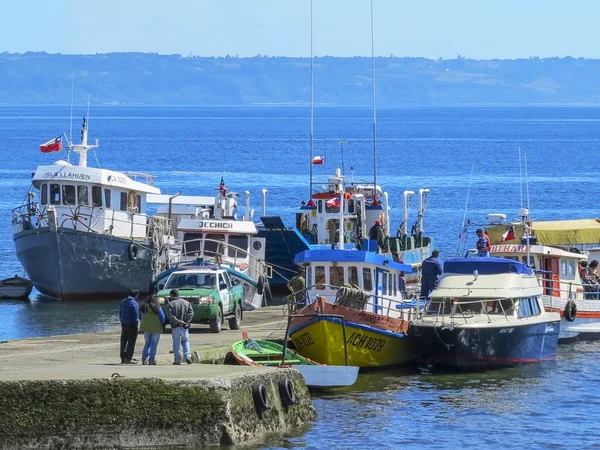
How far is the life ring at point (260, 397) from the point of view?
72.6ft

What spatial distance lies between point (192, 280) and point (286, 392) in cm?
1009

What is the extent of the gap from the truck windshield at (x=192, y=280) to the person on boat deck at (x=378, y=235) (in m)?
13.3

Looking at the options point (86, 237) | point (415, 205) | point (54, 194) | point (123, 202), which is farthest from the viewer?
point (415, 205)

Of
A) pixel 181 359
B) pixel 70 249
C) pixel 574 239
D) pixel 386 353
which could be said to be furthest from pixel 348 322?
pixel 70 249

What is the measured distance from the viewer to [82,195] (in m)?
45.4

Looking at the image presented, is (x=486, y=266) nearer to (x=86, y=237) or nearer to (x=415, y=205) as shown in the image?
→ (x=86, y=237)

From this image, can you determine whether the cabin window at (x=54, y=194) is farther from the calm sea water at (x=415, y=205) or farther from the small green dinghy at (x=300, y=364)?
the small green dinghy at (x=300, y=364)

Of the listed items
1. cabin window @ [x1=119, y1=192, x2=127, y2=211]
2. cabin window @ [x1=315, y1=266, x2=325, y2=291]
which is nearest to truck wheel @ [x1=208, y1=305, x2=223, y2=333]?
cabin window @ [x1=315, y1=266, x2=325, y2=291]

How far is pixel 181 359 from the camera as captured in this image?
2538 cm

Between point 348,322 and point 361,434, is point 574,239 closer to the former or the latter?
point 348,322

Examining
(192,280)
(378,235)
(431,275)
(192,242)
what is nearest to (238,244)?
(192,242)

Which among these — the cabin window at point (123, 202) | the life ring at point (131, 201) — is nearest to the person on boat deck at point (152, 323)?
the cabin window at point (123, 202)

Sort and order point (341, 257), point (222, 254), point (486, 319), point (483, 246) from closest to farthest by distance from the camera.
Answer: point (486, 319) < point (341, 257) < point (483, 246) < point (222, 254)

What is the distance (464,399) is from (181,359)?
18.2 ft
